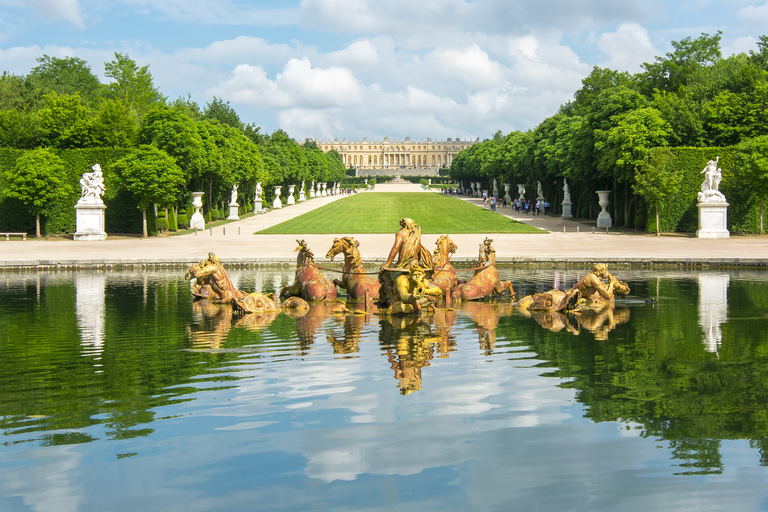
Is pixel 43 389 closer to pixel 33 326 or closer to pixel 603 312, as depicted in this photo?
pixel 33 326

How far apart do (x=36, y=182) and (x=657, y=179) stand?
28.7 metres

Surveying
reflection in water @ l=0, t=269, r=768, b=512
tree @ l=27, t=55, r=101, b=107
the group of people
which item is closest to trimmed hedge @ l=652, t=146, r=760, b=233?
the group of people

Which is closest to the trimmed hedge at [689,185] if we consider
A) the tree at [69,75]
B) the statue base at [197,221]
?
the statue base at [197,221]

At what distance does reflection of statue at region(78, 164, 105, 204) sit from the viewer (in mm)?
37656

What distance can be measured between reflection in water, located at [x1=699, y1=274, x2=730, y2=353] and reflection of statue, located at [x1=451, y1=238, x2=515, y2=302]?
13.0 ft

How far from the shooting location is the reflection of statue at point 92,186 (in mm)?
37656

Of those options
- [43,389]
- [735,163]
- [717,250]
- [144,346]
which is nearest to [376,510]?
[43,389]

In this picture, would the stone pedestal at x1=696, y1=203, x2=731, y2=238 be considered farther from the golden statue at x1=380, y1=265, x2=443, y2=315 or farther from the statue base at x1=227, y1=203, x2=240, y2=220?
the statue base at x1=227, y1=203, x2=240, y2=220

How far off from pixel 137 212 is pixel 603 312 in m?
29.9

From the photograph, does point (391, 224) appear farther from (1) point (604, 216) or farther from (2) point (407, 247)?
(2) point (407, 247)

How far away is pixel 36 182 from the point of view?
37875 millimetres

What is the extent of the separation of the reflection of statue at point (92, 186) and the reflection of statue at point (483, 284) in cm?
2491

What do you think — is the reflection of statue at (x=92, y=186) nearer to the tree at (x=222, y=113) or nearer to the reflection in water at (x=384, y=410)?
the reflection in water at (x=384, y=410)

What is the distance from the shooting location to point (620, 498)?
21.9 feet
